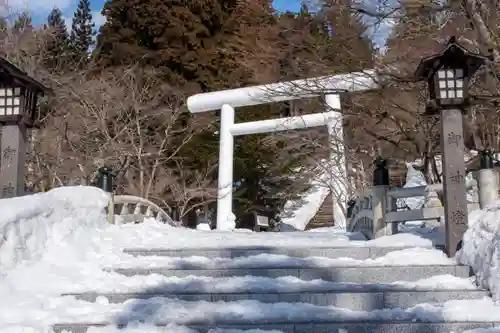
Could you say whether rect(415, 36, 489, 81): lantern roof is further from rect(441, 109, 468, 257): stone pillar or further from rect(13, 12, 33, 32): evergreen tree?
rect(13, 12, 33, 32): evergreen tree

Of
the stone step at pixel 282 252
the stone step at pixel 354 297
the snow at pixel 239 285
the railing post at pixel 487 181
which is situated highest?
the railing post at pixel 487 181

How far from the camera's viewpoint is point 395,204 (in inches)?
252

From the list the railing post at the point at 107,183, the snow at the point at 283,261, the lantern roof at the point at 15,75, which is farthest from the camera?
the railing post at the point at 107,183

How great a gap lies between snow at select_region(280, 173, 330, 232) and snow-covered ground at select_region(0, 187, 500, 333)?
14545 mm

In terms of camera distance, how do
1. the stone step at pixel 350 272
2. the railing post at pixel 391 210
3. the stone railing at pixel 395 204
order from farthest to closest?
the railing post at pixel 391 210
the stone railing at pixel 395 204
the stone step at pixel 350 272

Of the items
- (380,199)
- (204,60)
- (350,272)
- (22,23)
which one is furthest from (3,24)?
(350,272)

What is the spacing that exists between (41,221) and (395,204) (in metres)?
4.02

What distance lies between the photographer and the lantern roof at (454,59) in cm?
502

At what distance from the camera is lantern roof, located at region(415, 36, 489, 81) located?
5.02 m

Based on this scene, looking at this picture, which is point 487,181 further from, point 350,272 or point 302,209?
point 302,209

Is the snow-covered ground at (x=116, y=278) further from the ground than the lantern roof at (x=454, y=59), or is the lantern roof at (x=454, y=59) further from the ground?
the lantern roof at (x=454, y=59)

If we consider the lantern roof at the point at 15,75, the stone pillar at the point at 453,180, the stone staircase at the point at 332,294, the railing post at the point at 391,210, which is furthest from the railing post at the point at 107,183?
the stone pillar at the point at 453,180

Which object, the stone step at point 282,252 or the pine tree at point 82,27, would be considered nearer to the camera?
the stone step at point 282,252

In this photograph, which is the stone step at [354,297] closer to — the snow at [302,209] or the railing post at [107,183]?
the railing post at [107,183]
